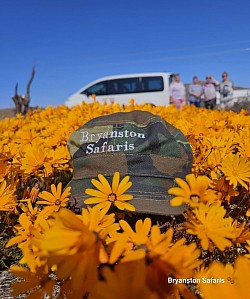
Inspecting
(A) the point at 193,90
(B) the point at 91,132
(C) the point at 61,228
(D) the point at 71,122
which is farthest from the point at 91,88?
(C) the point at 61,228

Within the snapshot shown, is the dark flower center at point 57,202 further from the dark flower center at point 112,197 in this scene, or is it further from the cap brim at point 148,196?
the dark flower center at point 112,197

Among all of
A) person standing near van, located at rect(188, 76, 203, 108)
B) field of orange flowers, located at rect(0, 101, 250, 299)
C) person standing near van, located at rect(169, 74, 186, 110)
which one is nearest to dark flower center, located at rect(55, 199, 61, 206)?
field of orange flowers, located at rect(0, 101, 250, 299)

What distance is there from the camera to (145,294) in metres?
0.48

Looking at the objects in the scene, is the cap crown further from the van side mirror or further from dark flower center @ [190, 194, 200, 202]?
the van side mirror

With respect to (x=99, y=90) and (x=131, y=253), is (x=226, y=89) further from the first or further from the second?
(x=131, y=253)

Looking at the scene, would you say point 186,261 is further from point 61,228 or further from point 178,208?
point 178,208

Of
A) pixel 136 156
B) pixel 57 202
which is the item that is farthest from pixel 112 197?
pixel 136 156

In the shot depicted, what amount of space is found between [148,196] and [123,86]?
1502 cm

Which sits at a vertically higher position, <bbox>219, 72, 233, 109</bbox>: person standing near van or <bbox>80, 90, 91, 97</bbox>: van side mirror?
<bbox>80, 90, 91, 97</bbox>: van side mirror

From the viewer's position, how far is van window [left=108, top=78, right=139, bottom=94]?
1607 cm

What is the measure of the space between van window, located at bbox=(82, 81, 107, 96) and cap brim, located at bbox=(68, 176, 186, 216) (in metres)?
14.6

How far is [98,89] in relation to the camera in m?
16.0

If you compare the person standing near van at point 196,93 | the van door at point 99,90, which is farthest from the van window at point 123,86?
the person standing near van at point 196,93

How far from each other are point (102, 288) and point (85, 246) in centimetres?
10
